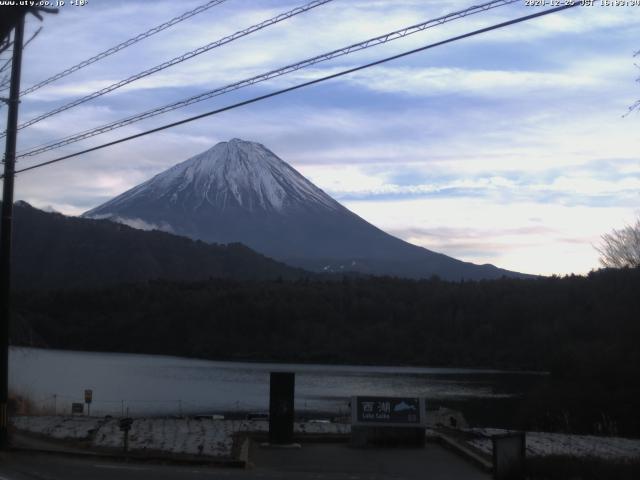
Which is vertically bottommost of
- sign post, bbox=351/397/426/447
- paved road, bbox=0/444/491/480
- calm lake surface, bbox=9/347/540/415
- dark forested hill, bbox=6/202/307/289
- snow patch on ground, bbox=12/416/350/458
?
calm lake surface, bbox=9/347/540/415

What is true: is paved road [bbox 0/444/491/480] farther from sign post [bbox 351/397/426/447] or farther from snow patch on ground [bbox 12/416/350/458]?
snow patch on ground [bbox 12/416/350/458]

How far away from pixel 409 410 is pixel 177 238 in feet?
581

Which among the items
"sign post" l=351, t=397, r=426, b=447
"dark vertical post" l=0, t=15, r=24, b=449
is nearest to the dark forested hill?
"dark vertical post" l=0, t=15, r=24, b=449

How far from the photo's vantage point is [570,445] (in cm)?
1977

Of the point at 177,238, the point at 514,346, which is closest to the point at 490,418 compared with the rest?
the point at 514,346

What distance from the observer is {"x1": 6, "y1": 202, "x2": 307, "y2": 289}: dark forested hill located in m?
174

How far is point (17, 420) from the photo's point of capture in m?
22.4

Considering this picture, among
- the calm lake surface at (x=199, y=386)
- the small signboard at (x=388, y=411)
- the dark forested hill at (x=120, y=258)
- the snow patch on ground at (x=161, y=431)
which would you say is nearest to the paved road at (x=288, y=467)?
the small signboard at (x=388, y=411)

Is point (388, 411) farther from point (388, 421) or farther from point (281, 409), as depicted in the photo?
point (281, 409)

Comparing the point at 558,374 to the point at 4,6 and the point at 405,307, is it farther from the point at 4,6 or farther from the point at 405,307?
the point at 405,307

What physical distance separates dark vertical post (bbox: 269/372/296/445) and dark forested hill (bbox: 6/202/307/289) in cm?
Answer: 15223

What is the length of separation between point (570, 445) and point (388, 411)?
14.3 feet

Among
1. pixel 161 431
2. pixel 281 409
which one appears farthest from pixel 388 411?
pixel 161 431

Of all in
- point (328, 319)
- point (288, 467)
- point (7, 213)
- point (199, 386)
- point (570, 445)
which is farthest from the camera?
point (328, 319)
